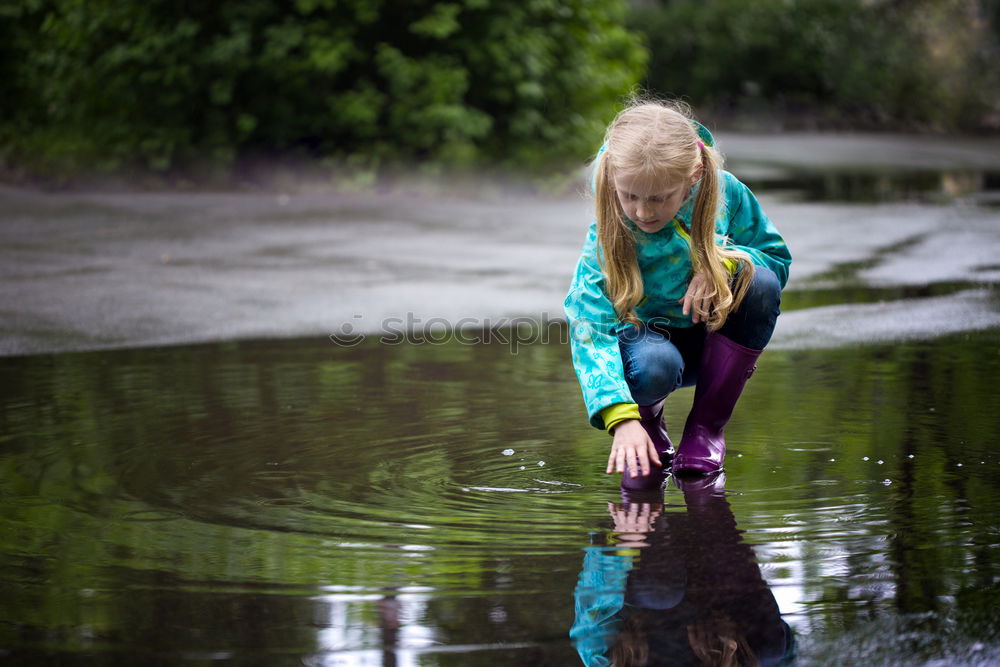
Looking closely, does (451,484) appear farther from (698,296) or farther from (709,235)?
(709,235)

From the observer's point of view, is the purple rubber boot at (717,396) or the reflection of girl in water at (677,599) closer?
the reflection of girl in water at (677,599)

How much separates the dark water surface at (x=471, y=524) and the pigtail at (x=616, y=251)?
51cm

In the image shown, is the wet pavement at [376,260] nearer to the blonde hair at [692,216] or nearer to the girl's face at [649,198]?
the blonde hair at [692,216]

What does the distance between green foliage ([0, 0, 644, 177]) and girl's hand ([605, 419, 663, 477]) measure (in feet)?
28.9

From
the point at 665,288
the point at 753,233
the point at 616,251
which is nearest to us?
the point at 616,251

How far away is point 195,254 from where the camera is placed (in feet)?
29.6

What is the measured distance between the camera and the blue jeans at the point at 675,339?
3.61 meters

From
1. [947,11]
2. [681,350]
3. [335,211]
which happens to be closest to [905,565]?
[681,350]

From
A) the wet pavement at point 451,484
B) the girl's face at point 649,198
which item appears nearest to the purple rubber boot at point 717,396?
the wet pavement at point 451,484

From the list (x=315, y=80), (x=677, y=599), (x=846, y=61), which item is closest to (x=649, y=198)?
(x=677, y=599)

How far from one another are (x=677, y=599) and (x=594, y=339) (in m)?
1.05

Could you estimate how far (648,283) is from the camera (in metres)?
3.68

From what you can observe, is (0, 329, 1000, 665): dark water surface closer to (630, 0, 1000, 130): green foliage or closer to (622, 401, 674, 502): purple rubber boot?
(622, 401, 674, 502): purple rubber boot

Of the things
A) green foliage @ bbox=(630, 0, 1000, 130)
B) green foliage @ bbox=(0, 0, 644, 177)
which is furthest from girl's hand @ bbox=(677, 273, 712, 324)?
green foliage @ bbox=(630, 0, 1000, 130)
